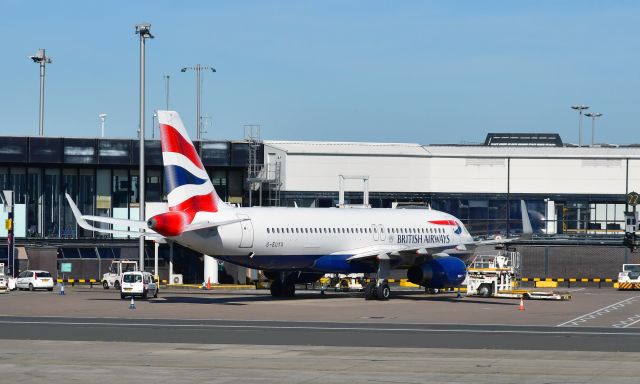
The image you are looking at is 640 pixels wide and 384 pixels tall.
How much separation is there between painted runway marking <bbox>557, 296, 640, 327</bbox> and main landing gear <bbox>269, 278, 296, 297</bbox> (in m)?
17.0

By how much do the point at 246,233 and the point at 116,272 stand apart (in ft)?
91.1

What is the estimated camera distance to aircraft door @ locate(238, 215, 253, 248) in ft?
180

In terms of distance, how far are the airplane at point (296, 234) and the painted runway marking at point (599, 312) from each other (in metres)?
6.79

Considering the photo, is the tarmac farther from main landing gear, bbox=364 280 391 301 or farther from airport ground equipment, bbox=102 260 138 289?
airport ground equipment, bbox=102 260 138 289

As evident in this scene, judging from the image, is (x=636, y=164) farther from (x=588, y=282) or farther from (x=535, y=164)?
(x=588, y=282)

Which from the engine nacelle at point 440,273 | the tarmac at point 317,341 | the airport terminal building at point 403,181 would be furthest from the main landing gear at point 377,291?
the airport terminal building at point 403,181

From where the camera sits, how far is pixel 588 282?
82.6 m

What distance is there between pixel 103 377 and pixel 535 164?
71480 millimetres

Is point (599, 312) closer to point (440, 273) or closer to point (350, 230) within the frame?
point (440, 273)

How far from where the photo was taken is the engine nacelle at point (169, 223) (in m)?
51.6

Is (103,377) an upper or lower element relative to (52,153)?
lower

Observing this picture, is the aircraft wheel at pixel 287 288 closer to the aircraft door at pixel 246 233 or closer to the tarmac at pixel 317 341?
the tarmac at pixel 317 341

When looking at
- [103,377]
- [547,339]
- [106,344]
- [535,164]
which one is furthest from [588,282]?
[103,377]

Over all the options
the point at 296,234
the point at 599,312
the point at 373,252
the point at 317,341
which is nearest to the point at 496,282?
the point at 373,252
